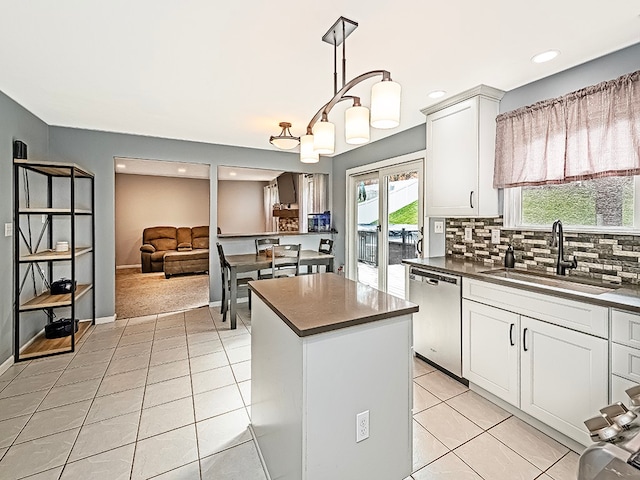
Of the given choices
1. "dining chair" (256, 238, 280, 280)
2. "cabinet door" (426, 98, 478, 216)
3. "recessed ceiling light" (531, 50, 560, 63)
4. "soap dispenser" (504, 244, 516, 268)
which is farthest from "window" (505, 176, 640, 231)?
"dining chair" (256, 238, 280, 280)

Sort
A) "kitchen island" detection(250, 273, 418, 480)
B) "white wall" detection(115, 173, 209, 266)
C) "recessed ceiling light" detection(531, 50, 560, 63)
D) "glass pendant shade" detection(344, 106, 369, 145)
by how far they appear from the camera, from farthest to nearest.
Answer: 1. "white wall" detection(115, 173, 209, 266)
2. "recessed ceiling light" detection(531, 50, 560, 63)
3. "glass pendant shade" detection(344, 106, 369, 145)
4. "kitchen island" detection(250, 273, 418, 480)

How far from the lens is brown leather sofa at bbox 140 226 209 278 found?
7047 millimetres

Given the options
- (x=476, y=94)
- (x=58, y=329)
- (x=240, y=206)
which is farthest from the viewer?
(x=240, y=206)

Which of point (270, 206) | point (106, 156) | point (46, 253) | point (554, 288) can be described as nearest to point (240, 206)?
point (270, 206)

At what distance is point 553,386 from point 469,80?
220 cm

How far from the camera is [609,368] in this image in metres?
1.61

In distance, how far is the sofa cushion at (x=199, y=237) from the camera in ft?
26.4

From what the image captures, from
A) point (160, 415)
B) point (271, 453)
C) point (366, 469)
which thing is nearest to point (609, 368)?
point (366, 469)

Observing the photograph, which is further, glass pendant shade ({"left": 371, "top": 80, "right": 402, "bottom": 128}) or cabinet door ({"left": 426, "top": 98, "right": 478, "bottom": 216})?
cabinet door ({"left": 426, "top": 98, "right": 478, "bottom": 216})

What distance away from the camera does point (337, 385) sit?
132 centimetres

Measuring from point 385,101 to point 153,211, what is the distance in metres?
8.14

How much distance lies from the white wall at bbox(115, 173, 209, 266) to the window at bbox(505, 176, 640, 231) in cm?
775

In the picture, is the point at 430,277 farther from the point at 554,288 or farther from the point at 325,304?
the point at 325,304

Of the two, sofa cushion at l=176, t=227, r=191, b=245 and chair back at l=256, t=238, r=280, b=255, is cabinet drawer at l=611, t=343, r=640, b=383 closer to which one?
chair back at l=256, t=238, r=280, b=255
